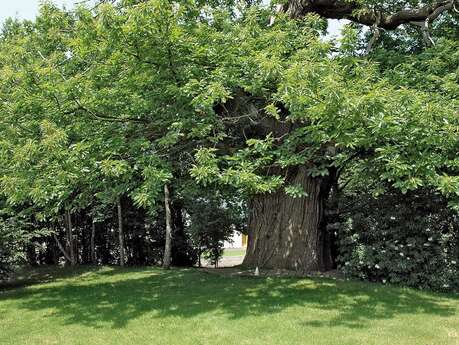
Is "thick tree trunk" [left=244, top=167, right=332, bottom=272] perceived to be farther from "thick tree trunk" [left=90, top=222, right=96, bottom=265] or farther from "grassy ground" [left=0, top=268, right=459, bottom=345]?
"thick tree trunk" [left=90, top=222, right=96, bottom=265]

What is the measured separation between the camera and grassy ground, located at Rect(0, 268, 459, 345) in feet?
18.5

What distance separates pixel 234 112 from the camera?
958 cm

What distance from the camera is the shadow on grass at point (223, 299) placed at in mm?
6691

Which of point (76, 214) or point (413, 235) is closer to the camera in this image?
point (413, 235)

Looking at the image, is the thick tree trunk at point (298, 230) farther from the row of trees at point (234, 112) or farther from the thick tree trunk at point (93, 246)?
the thick tree trunk at point (93, 246)

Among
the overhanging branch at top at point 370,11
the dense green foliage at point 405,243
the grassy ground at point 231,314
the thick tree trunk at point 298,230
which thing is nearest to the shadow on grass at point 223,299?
the grassy ground at point 231,314

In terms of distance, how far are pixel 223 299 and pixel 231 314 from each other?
3.54 feet

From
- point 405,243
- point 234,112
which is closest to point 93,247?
point 234,112

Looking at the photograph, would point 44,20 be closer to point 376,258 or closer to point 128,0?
point 128,0

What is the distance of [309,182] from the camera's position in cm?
1016

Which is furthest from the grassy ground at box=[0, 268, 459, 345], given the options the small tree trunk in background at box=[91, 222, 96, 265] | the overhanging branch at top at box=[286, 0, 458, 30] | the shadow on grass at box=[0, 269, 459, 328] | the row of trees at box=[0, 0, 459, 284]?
the overhanging branch at top at box=[286, 0, 458, 30]

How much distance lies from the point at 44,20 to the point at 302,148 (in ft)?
Answer: 18.8

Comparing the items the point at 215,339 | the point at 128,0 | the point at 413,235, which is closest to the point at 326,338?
the point at 215,339

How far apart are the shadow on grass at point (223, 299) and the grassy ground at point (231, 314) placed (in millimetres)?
15
